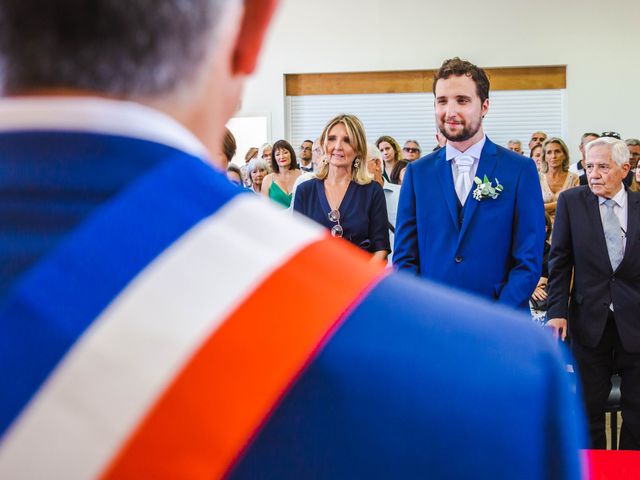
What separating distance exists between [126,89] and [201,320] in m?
→ 0.15

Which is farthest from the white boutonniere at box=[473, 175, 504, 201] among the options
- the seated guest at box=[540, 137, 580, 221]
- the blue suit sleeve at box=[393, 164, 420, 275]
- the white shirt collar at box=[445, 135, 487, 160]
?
the seated guest at box=[540, 137, 580, 221]

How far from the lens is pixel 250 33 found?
0.57 metres

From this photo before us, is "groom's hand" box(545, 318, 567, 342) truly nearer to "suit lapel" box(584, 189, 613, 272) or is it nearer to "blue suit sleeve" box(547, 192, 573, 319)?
"blue suit sleeve" box(547, 192, 573, 319)

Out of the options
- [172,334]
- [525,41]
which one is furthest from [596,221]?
[525,41]

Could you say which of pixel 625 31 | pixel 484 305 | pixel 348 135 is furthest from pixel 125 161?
pixel 625 31

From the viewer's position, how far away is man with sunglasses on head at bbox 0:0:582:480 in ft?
1.53

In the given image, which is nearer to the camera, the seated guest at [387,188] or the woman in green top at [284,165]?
the seated guest at [387,188]

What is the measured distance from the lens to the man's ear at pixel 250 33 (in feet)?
1.87

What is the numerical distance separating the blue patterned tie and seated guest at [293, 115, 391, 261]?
1.09 m

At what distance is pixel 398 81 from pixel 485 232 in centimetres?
1001

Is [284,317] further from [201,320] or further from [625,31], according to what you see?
[625,31]

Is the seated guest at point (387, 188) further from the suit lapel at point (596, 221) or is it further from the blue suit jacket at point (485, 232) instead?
the blue suit jacket at point (485, 232)

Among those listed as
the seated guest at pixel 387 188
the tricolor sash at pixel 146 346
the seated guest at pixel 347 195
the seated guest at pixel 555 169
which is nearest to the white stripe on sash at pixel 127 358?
the tricolor sash at pixel 146 346

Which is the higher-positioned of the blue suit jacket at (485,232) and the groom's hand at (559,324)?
the blue suit jacket at (485,232)
